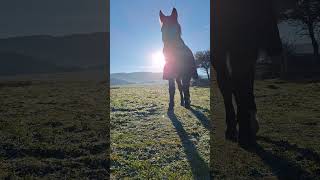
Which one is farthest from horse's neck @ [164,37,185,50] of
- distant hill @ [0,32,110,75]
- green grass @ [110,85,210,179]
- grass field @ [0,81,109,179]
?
distant hill @ [0,32,110,75]

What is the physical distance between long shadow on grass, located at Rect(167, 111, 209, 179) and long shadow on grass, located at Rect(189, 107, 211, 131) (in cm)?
56

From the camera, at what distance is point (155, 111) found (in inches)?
445

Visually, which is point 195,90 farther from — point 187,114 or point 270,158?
point 270,158

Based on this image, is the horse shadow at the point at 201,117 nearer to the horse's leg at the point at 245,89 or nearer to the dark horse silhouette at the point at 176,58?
the dark horse silhouette at the point at 176,58

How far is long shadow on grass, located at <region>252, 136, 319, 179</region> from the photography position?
16.3 feet

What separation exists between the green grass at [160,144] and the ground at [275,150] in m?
0.25

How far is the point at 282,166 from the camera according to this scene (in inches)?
210

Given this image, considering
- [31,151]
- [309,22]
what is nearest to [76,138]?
[31,151]

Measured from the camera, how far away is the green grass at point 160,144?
17.9ft

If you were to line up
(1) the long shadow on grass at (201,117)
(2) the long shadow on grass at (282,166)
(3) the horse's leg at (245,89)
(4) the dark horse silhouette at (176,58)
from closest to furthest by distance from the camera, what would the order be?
(2) the long shadow on grass at (282,166), (3) the horse's leg at (245,89), (1) the long shadow on grass at (201,117), (4) the dark horse silhouette at (176,58)

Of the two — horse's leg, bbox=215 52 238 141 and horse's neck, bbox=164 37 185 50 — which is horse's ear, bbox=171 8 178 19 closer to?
horse's neck, bbox=164 37 185 50

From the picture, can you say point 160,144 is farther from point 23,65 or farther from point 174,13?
point 23,65

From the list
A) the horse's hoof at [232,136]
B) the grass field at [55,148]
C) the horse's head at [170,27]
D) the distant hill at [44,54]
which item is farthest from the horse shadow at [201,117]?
the distant hill at [44,54]

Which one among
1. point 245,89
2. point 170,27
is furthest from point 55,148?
point 170,27
